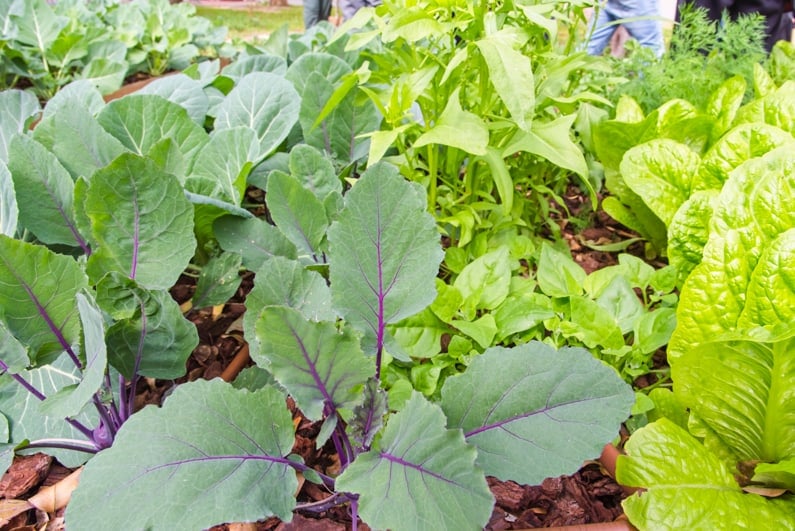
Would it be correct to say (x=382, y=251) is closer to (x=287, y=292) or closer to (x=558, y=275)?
(x=287, y=292)

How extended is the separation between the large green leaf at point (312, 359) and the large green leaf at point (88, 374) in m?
0.20

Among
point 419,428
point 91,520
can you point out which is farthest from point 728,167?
point 91,520

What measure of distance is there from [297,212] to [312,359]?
39 cm

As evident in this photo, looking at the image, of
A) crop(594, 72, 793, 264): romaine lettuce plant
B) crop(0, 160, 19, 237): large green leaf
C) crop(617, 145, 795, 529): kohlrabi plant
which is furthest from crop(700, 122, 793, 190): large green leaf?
crop(0, 160, 19, 237): large green leaf

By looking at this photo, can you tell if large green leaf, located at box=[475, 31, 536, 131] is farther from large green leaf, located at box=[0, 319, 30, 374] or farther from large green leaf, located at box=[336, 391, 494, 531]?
large green leaf, located at box=[0, 319, 30, 374]

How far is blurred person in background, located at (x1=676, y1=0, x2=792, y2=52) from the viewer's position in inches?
116

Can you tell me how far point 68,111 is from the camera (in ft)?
3.43

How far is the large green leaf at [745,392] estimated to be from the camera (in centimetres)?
79

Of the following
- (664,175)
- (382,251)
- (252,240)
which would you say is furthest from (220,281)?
(664,175)

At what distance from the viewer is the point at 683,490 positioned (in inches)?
31.9

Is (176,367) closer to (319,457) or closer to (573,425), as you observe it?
(319,457)

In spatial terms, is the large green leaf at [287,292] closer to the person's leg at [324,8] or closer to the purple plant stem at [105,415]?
the purple plant stem at [105,415]

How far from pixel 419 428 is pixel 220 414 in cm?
25

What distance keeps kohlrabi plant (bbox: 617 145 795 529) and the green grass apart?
8.53 m
